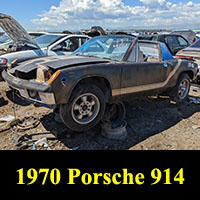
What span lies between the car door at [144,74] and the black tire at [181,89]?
0.69 m

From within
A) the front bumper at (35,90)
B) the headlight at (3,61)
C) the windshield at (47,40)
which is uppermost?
the windshield at (47,40)

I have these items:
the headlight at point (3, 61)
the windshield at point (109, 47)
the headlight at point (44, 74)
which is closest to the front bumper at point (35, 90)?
the headlight at point (44, 74)

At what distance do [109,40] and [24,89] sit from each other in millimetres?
2074

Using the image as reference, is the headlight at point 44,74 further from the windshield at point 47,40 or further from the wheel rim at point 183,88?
the windshield at point 47,40

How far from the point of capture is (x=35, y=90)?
9.25 feet

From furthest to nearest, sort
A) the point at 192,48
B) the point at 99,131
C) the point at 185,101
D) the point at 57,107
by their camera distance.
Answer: the point at 192,48 → the point at 185,101 → the point at 99,131 → the point at 57,107

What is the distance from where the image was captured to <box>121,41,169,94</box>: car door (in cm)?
353

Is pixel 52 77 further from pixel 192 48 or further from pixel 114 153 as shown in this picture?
pixel 192 48

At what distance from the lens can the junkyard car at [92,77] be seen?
2.81m

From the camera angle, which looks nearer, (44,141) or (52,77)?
(52,77)

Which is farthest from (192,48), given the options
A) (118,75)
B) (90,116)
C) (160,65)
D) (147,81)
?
(90,116)

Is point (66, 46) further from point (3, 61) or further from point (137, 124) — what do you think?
point (137, 124)

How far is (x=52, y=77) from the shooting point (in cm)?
272

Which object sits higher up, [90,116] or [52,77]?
[52,77]
